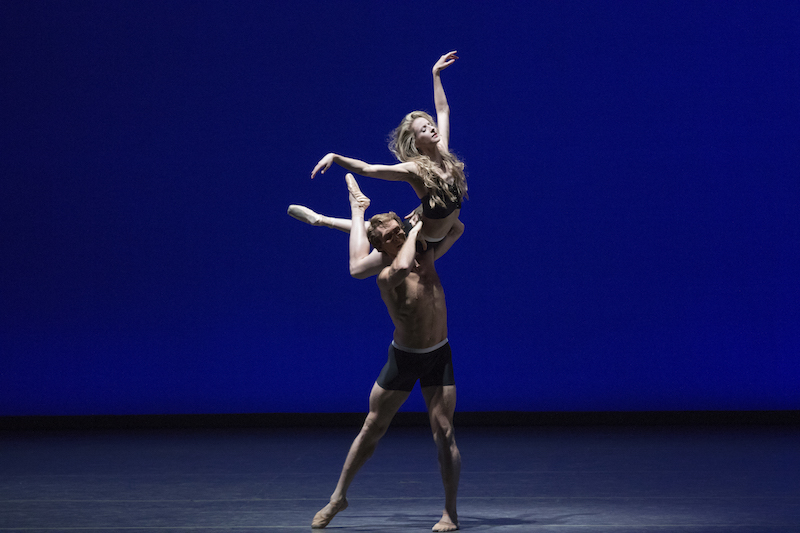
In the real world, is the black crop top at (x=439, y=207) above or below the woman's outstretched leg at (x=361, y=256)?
above

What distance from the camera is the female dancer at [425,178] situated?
3189mm

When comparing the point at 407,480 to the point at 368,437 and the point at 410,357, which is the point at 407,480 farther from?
the point at 410,357

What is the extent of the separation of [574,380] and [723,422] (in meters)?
1.02

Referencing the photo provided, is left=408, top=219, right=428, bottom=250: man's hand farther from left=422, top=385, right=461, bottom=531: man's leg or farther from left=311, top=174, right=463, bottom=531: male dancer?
left=422, top=385, right=461, bottom=531: man's leg

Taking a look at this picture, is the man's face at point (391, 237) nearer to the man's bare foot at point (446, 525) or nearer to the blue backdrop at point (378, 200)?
the man's bare foot at point (446, 525)

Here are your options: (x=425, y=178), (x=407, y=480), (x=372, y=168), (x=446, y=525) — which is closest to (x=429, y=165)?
(x=425, y=178)

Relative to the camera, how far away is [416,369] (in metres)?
3.24

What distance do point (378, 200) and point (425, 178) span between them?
255 cm

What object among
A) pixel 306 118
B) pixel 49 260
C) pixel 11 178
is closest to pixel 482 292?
pixel 306 118

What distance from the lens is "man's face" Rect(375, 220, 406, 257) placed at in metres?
3.16

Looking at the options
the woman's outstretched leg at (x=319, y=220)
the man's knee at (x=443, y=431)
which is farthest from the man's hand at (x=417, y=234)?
the man's knee at (x=443, y=431)

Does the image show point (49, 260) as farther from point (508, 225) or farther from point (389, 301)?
point (389, 301)

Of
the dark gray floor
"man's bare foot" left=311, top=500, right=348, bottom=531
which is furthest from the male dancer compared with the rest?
the dark gray floor

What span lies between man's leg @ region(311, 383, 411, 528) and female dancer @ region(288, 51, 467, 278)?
1.55ft
